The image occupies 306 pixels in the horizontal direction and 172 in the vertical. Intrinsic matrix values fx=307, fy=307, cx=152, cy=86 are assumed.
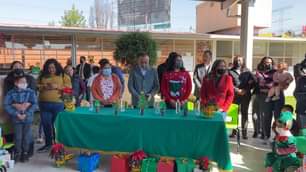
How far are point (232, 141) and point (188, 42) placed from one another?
9.88 meters

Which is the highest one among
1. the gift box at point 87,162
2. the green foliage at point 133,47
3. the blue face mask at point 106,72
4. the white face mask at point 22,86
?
the green foliage at point 133,47

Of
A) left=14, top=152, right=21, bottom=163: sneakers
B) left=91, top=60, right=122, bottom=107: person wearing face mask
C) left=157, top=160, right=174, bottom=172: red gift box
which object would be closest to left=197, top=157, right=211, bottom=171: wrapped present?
left=157, top=160, right=174, bottom=172: red gift box

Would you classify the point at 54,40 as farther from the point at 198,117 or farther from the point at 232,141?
the point at 198,117

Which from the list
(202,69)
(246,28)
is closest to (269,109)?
(202,69)

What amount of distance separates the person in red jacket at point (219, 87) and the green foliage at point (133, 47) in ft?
17.0

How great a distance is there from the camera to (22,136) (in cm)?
419

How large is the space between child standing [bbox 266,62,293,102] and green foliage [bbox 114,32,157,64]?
4807mm

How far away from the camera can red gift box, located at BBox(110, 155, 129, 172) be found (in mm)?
3650

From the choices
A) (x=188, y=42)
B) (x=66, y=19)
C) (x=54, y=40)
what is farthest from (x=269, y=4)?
(x=66, y=19)

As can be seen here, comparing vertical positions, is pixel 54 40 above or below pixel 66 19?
below

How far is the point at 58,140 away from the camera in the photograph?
405 cm

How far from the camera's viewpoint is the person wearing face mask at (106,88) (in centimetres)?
434

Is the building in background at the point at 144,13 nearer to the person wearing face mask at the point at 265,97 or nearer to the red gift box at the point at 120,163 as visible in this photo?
the person wearing face mask at the point at 265,97

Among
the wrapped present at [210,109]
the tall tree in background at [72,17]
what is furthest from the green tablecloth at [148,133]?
the tall tree in background at [72,17]
